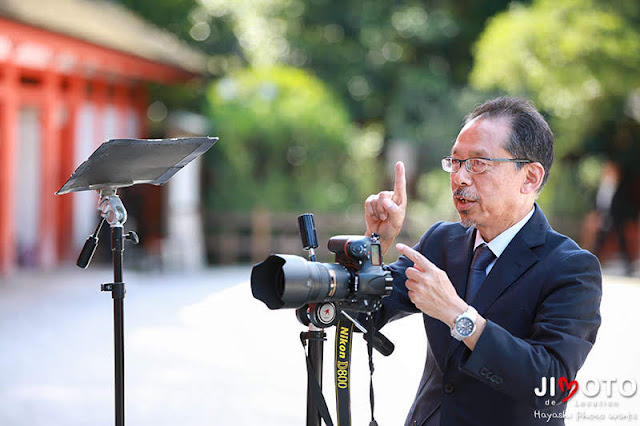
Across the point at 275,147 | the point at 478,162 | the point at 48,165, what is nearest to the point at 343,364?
the point at 478,162

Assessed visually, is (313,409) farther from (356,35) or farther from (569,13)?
(356,35)

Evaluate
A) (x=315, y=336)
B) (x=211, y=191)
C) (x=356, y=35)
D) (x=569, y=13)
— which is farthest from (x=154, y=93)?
(x=315, y=336)

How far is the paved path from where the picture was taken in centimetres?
552

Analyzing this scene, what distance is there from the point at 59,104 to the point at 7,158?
5.52ft

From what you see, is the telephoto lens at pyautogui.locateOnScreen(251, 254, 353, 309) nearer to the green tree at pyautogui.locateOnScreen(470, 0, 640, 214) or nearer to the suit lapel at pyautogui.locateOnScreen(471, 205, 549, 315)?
the suit lapel at pyautogui.locateOnScreen(471, 205, 549, 315)

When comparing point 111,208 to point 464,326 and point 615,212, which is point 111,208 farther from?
point 615,212

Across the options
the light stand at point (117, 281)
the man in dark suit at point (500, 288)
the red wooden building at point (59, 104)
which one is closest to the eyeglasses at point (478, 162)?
the man in dark suit at point (500, 288)

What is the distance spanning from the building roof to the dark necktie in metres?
8.39

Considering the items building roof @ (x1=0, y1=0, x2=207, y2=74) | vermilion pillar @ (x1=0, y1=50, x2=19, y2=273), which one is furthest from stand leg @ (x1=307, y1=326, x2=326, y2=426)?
vermilion pillar @ (x1=0, y1=50, x2=19, y2=273)

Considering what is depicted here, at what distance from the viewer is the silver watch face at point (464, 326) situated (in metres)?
2.29

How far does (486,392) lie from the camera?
2.51 meters

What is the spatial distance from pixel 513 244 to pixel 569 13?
12.2 metres

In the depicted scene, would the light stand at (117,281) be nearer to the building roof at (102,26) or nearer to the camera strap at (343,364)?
the camera strap at (343,364)

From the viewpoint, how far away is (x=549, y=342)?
2.31 meters
